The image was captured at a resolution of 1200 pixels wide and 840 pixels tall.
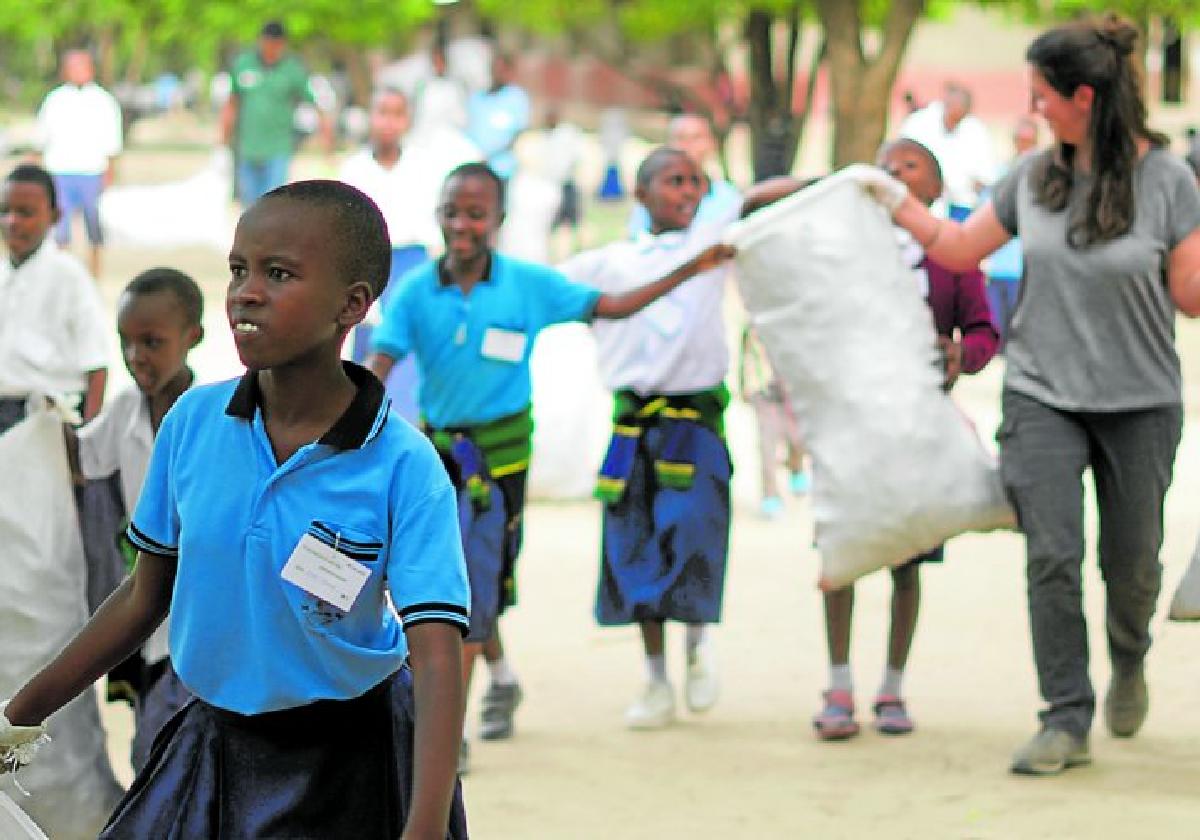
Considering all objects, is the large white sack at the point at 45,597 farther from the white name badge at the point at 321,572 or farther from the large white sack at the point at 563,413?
the large white sack at the point at 563,413

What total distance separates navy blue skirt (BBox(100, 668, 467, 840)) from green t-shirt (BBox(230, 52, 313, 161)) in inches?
661

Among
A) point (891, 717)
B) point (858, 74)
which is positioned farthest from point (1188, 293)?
point (858, 74)

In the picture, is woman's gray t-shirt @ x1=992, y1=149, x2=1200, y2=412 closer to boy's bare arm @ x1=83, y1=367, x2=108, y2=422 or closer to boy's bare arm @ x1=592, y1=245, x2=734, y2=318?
boy's bare arm @ x1=592, y1=245, x2=734, y2=318

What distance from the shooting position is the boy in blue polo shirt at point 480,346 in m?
6.19

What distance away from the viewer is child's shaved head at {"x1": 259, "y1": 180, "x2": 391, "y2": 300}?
3148 mm

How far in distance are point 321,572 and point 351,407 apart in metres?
0.23

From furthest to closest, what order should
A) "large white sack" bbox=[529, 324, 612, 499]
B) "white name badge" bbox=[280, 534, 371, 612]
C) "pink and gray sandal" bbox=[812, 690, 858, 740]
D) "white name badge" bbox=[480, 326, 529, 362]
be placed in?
"large white sack" bbox=[529, 324, 612, 499]
"pink and gray sandal" bbox=[812, 690, 858, 740]
"white name badge" bbox=[480, 326, 529, 362]
"white name badge" bbox=[280, 534, 371, 612]

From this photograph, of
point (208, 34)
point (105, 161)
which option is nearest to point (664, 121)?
point (208, 34)

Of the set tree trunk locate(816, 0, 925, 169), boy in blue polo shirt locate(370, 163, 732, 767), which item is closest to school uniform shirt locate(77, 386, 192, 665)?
boy in blue polo shirt locate(370, 163, 732, 767)

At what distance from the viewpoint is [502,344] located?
6223 millimetres

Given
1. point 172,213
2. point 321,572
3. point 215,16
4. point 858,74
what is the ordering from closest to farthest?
point 321,572 → point 858,74 → point 172,213 → point 215,16

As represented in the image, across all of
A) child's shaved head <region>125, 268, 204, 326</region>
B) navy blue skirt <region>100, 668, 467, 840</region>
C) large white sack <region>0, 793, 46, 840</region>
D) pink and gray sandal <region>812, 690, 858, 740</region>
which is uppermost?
child's shaved head <region>125, 268, 204, 326</region>

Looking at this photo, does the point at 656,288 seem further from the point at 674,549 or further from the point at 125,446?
the point at 125,446

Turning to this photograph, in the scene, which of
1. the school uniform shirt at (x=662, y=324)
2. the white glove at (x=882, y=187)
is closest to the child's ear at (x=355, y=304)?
the white glove at (x=882, y=187)
